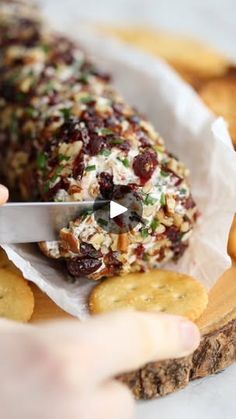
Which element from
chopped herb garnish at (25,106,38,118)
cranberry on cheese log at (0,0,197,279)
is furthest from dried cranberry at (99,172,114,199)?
chopped herb garnish at (25,106,38,118)

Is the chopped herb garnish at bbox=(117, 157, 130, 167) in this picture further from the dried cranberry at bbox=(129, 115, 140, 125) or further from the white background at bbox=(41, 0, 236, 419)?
the white background at bbox=(41, 0, 236, 419)

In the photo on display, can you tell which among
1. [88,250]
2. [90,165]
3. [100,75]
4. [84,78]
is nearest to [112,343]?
[88,250]

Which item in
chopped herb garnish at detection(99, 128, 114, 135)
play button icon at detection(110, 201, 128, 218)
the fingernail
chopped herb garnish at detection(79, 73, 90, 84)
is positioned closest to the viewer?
the fingernail

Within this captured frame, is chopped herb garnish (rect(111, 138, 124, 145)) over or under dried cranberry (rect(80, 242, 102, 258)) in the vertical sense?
over

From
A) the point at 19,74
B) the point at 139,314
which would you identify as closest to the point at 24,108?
the point at 19,74

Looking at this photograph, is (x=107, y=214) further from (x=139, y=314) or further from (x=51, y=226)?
(x=139, y=314)

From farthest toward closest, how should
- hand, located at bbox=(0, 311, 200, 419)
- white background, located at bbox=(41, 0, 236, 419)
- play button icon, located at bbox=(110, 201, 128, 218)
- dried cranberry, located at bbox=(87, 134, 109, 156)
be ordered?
1. white background, located at bbox=(41, 0, 236, 419)
2. dried cranberry, located at bbox=(87, 134, 109, 156)
3. play button icon, located at bbox=(110, 201, 128, 218)
4. hand, located at bbox=(0, 311, 200, 419)

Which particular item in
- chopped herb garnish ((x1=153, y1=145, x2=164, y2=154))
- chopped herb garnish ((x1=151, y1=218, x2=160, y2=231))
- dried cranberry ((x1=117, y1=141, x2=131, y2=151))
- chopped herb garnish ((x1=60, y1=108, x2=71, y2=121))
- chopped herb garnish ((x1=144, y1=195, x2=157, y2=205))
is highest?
dried cranberry ((x1=117, y1=141, x2=131, y2=151))

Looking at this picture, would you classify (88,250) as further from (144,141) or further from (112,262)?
(144,141)
